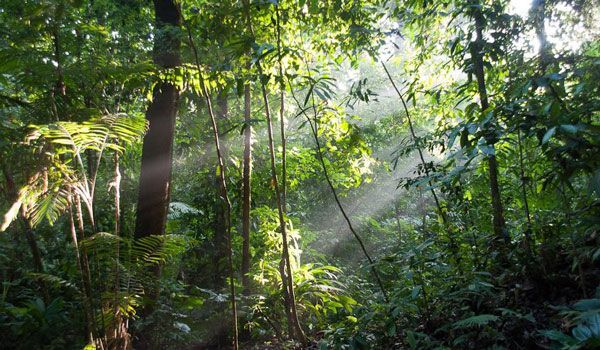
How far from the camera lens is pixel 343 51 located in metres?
3.73

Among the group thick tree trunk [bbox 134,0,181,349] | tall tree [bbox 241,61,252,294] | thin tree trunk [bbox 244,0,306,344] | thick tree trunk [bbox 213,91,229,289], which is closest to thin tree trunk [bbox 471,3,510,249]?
thin tree trunk [bbox 244,0,306,344]

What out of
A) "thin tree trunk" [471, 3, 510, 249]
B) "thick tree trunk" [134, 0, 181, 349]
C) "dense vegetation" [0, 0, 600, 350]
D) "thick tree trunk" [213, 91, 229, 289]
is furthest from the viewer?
"thick tree trunk" [213, 91, 229, 289]

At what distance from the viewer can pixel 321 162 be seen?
4.02 metres

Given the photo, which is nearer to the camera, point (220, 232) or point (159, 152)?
point (159, 152)

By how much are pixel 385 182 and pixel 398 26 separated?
25.0 feet

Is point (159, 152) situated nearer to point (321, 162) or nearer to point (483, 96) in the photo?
point (321, 162)

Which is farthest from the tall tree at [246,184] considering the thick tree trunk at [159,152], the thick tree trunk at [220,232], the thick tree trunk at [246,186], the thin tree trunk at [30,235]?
the thin tree trunk at [30,235]

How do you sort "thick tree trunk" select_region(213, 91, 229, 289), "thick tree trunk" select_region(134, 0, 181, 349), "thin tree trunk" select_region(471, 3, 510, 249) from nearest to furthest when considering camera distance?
"thin tree trunk" select_region(471, 3, 510, 249)
"thick tree trunk" select_region(134, 0, 181, 349)
"thick tree trunk" select_region(213, 91, 229, 289)

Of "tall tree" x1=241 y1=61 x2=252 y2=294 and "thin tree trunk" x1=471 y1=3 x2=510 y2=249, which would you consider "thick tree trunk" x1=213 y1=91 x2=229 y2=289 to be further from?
"thin tree trunk" x1=471 y1=3 x2=510 y2=249

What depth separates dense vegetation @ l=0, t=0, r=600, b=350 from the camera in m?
2.26

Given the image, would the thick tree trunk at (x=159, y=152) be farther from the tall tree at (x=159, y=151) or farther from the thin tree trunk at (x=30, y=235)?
the thin tree trunk at (x=30, y=235)

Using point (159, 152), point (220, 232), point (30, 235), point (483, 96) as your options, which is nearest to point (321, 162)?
point (483, 96)

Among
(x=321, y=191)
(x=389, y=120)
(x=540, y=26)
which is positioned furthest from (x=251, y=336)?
(x=321, y=191)

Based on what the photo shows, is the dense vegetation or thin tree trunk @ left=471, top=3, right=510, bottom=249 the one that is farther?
thin tree trunk @ left=471, top=3, right=510, bottom=249
